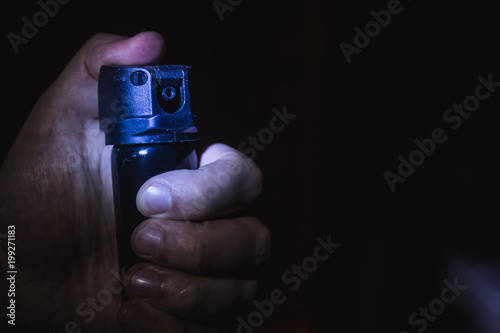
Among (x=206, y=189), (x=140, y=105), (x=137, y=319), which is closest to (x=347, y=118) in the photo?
(x=206, y=189)

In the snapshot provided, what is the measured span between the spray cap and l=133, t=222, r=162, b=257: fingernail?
0.61 ft

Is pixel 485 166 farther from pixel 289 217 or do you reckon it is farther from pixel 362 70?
pixel 289 217

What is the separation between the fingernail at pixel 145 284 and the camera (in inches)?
26.2

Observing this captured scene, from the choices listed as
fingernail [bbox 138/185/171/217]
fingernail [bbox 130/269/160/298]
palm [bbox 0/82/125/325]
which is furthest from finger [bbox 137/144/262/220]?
palm [bbox 0/82/125/325]

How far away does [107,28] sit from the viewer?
111cm

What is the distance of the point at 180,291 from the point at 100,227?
303 millimetres

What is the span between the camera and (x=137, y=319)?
2.22ft

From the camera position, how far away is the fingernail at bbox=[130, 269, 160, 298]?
667 millimetres

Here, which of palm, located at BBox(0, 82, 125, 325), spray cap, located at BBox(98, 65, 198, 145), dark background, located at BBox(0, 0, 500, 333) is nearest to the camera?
spray cap, located at BBox(98, 65, 198, 145)

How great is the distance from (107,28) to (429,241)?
1.48 metres

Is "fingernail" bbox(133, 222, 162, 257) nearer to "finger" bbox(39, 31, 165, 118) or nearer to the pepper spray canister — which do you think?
the pepper spray canister

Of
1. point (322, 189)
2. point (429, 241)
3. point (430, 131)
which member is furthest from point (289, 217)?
point (430, 131)

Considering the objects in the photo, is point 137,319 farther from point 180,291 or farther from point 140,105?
point 140,105

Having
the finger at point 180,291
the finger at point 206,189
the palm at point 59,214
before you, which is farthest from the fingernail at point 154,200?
the palm at point 59,214
